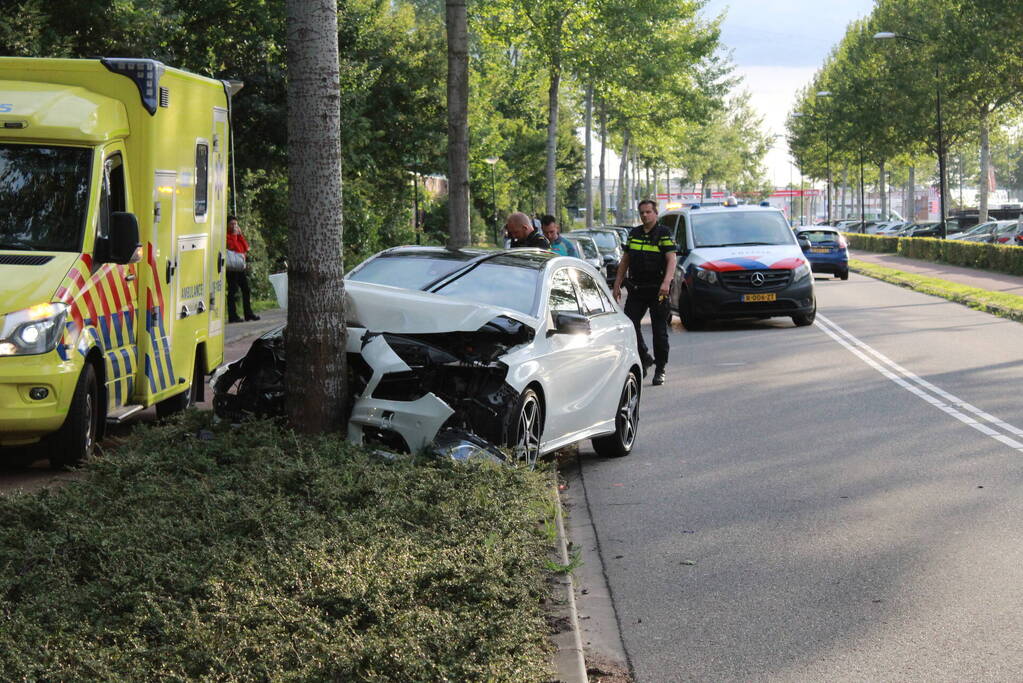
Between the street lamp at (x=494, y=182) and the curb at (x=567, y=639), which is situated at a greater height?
the street lamp at (x=494, y=182)

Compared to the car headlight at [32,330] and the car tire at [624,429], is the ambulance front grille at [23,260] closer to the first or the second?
the car headlight at [32,330]

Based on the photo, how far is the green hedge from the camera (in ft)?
124

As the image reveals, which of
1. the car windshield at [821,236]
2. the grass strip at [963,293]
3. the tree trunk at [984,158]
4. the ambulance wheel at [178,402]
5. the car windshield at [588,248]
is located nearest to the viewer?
the ambulance wheel at [178,402]

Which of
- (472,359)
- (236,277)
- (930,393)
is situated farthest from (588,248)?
(472,359)

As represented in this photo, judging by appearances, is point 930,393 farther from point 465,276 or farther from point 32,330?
point 32,330

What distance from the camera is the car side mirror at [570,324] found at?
919cm

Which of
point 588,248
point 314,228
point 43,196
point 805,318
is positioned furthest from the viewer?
point 588,248

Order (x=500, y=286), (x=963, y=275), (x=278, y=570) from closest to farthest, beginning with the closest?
(x=278, y=570) → (x=500, y=286) → (x=963, y=275)

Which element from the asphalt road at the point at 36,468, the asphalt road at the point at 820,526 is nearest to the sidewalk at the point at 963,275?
the asphalt road at the point at 820,526

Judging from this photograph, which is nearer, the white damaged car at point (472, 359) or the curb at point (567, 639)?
the curb at point (567, 639)

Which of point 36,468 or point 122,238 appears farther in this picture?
point 36,468

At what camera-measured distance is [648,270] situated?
572 inches

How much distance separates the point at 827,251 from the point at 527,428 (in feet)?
104

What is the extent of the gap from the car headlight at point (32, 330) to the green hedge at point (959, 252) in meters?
31.8
